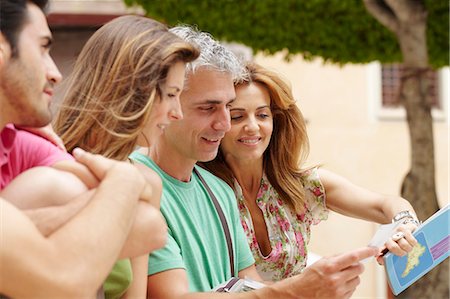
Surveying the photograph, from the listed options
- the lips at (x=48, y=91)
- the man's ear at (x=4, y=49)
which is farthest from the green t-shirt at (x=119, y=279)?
the man's ear at (x=4, y=49)

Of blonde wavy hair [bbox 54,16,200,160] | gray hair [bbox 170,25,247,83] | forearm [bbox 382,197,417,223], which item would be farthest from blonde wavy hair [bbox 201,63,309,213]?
blonde wavy hair [bbox 54,16,200,160]

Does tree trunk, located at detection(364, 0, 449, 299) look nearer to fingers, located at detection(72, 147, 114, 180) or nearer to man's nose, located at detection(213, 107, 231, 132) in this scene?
man's nose, located at detection(213, 107, 231, 132)

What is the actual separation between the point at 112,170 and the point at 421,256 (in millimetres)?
1415

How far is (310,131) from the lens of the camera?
14.9m

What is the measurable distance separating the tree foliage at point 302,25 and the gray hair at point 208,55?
5.98m

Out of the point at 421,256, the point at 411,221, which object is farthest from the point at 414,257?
the point at 411,221

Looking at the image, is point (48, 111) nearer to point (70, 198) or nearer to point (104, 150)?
point (70, 198)

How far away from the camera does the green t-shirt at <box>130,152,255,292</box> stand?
284cm

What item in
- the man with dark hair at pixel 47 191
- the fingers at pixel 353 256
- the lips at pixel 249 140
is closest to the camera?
the man with dark hair at pixel 47 191

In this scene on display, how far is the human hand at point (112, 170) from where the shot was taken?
1.96m

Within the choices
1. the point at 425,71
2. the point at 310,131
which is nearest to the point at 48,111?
the point at 425,71

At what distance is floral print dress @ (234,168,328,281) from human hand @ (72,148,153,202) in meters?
1.48

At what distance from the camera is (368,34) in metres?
9.39

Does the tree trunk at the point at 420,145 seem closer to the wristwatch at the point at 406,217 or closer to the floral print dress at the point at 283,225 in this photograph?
the floral print dress at the point at 283,225
